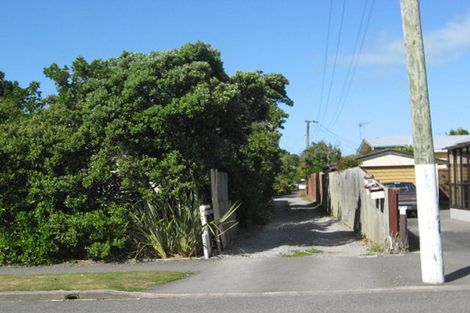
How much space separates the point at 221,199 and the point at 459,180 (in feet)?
36.4

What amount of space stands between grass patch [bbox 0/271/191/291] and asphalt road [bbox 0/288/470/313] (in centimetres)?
77

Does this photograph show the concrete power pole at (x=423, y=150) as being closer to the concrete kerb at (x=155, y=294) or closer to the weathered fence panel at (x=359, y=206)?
the concrete kerb at (x=155, y=294)

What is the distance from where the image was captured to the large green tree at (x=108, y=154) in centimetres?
1377

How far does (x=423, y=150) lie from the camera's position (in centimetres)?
985

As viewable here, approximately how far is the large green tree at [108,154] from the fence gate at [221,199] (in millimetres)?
296

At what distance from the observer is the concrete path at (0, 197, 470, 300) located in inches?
394

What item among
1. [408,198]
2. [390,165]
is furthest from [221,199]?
[390,165]

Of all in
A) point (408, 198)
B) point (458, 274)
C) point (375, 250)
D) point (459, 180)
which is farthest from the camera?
point (408, 198)

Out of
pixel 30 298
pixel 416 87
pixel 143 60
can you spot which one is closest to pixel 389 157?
pixel 143 60

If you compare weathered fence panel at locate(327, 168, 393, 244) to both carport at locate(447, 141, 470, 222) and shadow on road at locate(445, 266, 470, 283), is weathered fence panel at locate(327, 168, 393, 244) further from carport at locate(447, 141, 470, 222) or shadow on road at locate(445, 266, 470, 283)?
carport at locate(447, 141, 470, 222)

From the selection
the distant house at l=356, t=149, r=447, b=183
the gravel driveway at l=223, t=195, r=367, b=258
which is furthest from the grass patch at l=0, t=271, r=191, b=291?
the distant house at l=356, t=149, r=447, b=183

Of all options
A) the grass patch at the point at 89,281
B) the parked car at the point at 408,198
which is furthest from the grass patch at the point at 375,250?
the parked car at the point at 408,198

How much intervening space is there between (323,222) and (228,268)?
12659mm

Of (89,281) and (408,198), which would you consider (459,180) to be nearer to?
(408,198)
